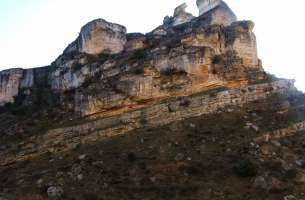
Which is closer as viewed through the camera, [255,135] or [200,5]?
[255,135]

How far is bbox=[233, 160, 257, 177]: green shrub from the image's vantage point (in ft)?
85.9

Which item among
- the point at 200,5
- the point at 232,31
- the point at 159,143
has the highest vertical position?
the point at 200,5

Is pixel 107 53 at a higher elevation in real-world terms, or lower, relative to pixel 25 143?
higher

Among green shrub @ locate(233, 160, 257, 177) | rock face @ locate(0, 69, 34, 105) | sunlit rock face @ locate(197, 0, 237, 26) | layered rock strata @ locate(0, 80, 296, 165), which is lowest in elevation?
green shrub @ locate(233, 160, 257, 177)

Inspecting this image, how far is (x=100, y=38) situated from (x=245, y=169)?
21390 mm

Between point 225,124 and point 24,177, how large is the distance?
1221cm

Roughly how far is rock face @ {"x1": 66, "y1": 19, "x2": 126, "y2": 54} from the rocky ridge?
0.28 ft

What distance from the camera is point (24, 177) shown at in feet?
99.3

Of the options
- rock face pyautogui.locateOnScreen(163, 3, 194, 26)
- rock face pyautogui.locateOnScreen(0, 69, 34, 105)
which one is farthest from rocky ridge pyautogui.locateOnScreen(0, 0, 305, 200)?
rock face pyautogui.locateOnScreen(163, 3, 194, 26)

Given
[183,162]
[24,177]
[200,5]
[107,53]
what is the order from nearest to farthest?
[183,162]
[24,177]
[107,53]
[200,5]

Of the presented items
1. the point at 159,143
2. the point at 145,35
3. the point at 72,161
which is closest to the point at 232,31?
the point at 145,35

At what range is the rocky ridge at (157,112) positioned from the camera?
27.2 metres

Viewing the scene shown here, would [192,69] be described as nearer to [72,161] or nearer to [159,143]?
[159,143]

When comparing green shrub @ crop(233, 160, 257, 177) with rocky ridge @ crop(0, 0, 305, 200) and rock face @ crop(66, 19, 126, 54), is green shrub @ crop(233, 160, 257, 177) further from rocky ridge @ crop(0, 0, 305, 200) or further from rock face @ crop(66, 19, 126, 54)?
rock face @ crop(66, 19, 126, 54)
